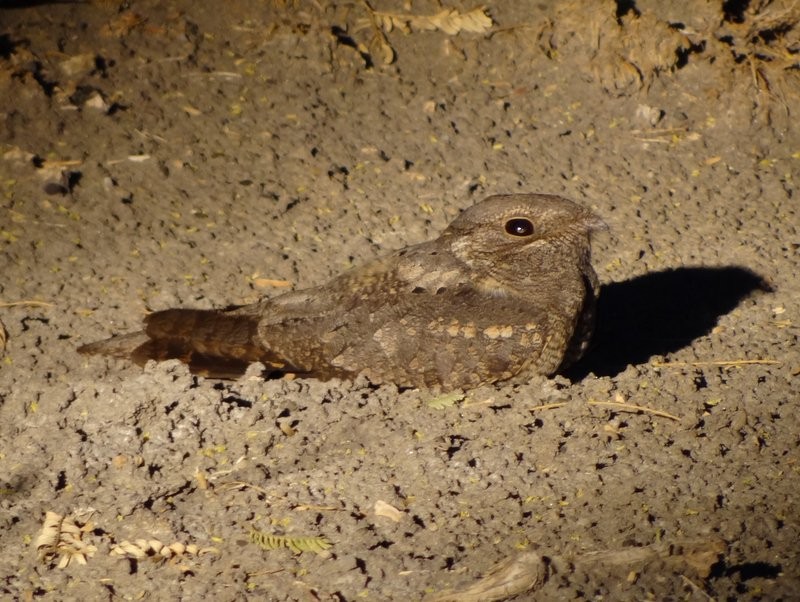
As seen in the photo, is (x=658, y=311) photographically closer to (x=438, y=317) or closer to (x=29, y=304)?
(x=438, y=317)

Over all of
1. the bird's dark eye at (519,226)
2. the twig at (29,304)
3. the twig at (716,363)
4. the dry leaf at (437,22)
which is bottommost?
the twig at (29,304)

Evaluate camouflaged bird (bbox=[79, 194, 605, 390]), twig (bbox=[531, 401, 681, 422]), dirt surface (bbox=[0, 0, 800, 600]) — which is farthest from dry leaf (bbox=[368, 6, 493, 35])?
twig (bbox=[531, 401, 681, 422])

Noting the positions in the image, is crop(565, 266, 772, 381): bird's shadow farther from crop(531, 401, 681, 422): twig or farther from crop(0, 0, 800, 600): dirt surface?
crop(531, 401, 681, 422): twig

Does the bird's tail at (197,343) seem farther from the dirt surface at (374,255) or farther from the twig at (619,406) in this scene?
the twig at (619,406)

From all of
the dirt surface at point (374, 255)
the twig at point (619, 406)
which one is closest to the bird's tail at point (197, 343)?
the dirt surface at point (374, 255)

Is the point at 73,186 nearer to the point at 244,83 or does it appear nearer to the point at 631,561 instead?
the point at 244,83

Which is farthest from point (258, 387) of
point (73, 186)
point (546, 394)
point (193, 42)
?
point (193, 42)
